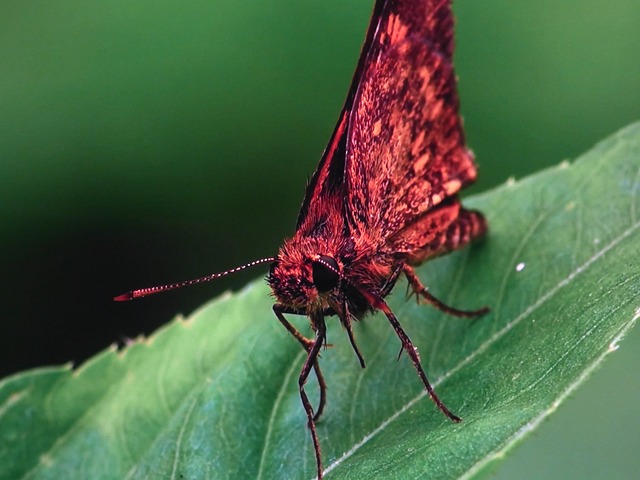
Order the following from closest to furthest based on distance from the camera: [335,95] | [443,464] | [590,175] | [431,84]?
[443,464] < [590,175] < [431,84] < [335,95]

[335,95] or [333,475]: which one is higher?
[335,95]

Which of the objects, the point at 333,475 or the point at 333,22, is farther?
the point at 333,22

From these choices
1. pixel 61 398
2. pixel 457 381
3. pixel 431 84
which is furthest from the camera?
pixel 431 84

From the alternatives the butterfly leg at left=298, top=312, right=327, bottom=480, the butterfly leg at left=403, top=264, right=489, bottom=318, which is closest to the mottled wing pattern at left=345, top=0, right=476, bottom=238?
the butterfly leg at left=403, top=264, right=489, bottom=318

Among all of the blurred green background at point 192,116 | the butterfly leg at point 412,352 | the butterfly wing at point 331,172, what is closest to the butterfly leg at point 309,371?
the butterfly leg at point 412,352

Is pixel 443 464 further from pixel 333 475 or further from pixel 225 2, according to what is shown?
pixel 225 2

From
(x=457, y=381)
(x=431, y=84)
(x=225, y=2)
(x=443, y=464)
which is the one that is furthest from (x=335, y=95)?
(x=443, y=464)

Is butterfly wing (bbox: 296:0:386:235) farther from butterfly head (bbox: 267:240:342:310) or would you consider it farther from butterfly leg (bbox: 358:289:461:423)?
butterfly leg (bbox: 358:289:461:423)
